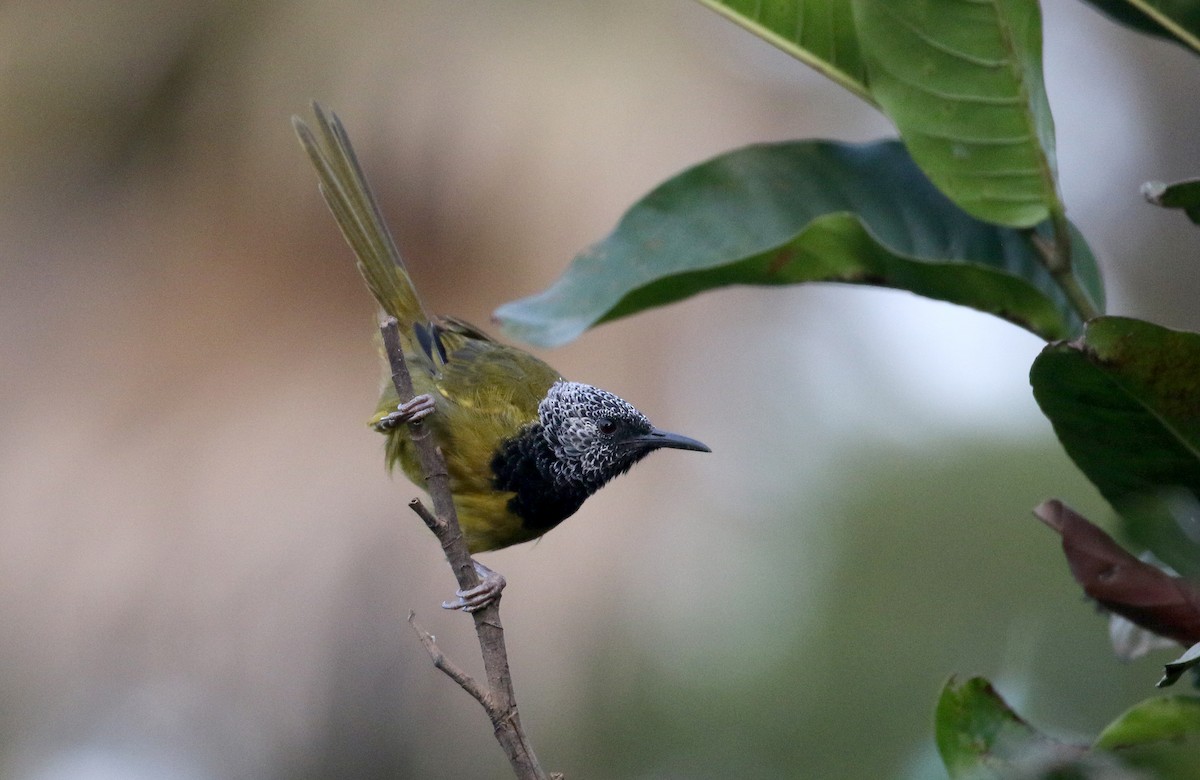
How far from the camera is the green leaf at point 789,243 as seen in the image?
76.5 inches

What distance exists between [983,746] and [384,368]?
8.23ft

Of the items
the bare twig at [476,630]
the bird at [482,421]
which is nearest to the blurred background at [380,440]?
the bird at [482,421]

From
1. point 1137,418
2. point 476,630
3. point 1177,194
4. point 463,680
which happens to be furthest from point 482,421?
point 1177,194

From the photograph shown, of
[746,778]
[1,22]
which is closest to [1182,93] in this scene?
[746,778]

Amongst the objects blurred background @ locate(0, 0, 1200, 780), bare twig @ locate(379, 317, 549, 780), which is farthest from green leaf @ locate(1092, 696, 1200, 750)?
blurred background @ locate(0, 0, 1200, 780)

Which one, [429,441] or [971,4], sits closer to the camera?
[971,4]

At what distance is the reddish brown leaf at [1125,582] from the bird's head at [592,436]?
6.20 feet

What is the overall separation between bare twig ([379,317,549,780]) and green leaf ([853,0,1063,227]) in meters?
1.08

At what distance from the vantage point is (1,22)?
6.81m

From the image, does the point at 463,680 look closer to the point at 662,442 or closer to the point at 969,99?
the point at 969,99

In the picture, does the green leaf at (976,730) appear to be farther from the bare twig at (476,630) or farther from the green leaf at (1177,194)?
the green leaf at (1177,194)

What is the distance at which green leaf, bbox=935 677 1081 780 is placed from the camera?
1.43 m

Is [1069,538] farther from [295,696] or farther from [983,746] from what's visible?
[295,696]

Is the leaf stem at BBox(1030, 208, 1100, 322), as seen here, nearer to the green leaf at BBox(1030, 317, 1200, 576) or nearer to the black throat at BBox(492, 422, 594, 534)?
the green leaf at BBox(1030, 317, 1200, 576)
